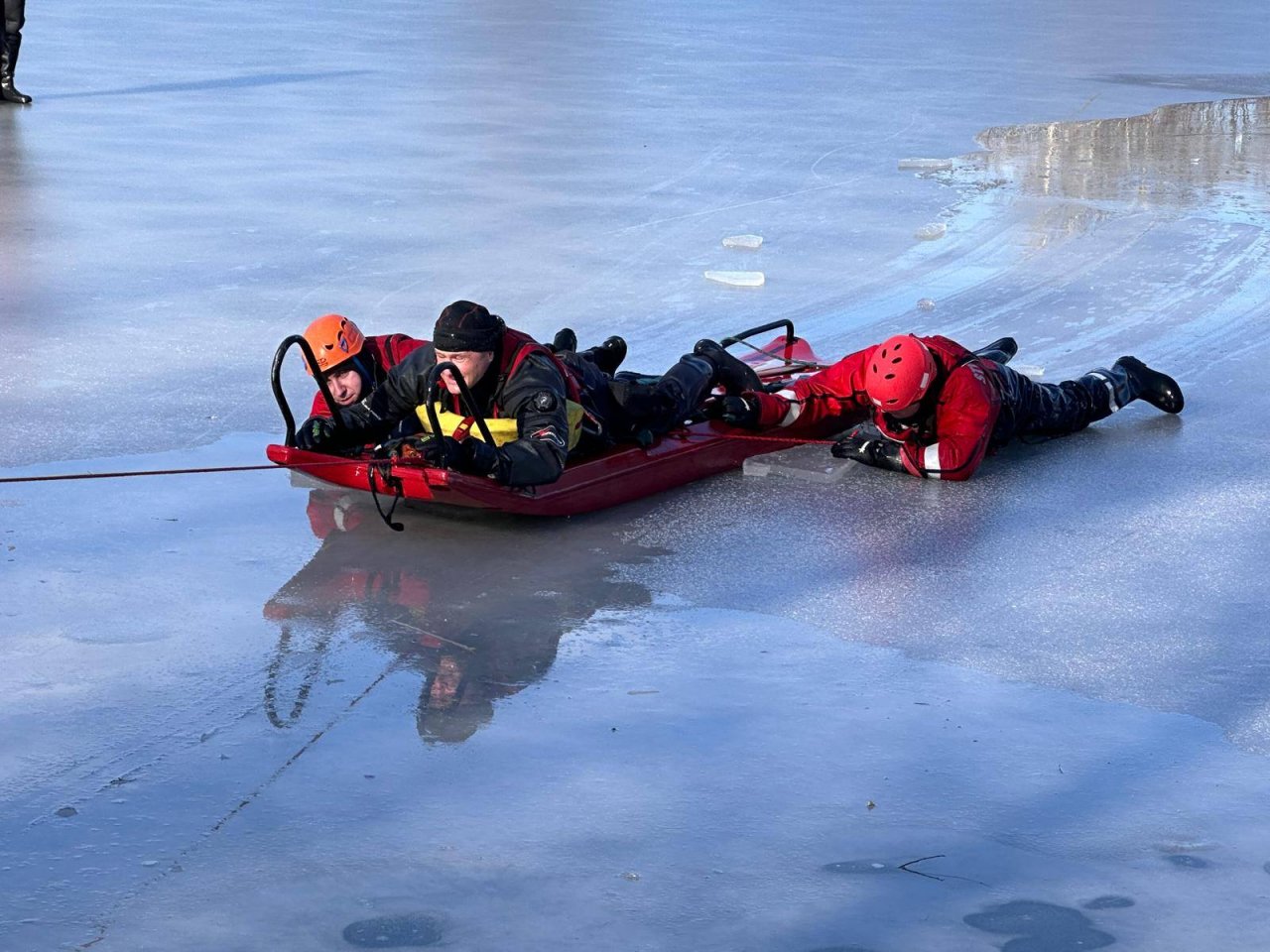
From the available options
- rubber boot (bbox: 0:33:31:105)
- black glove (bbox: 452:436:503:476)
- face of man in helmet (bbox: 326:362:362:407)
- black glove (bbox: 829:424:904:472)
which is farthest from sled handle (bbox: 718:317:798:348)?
rubber boot (bbox: 0:33:31:105)

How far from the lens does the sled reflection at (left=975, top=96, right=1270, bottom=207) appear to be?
13586mm

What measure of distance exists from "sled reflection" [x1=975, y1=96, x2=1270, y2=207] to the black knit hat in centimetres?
822

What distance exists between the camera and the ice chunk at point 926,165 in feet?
46.6

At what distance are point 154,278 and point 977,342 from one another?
4326mm

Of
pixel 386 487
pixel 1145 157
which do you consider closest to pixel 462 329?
pixel 386 487

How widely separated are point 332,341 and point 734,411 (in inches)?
61.2

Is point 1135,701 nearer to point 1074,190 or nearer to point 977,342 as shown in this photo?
point 977,342

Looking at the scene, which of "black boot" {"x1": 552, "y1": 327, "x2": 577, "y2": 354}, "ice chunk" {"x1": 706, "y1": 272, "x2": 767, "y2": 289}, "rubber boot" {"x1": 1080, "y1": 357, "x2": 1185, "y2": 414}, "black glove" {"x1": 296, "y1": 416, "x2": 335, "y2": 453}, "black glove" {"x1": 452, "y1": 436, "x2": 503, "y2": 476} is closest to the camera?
"black glove" {"x1": 452, "y1": 436, "x2": 503, "y2": 476}

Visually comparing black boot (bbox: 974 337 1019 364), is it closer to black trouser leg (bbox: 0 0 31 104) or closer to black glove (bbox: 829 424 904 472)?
black glove (bbox: 829 424 904 472)

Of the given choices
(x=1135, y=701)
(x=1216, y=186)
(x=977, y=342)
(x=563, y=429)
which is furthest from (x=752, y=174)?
(x=1135, y=701)

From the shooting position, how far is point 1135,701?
4898 mm

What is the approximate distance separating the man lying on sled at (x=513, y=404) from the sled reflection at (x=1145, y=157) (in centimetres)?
733

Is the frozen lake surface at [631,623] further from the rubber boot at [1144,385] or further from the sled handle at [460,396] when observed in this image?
the sled handle at [460,396]

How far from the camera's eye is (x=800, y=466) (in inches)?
274
